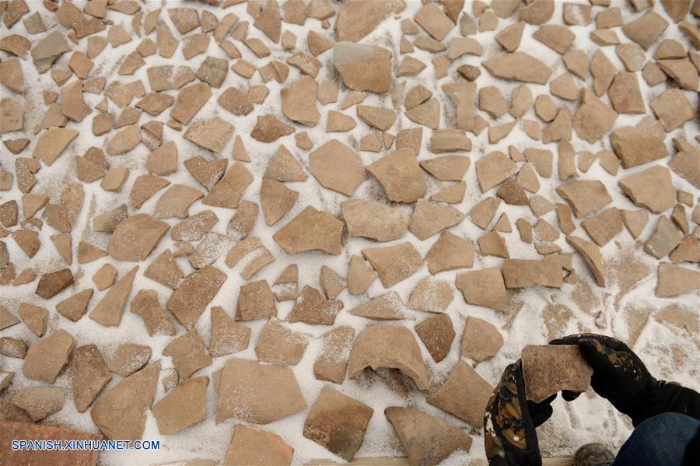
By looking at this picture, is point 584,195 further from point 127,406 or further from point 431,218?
point 127,406

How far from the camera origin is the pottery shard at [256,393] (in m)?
1.51

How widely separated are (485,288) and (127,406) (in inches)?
48.5

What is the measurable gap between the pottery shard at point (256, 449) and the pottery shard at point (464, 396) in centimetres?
48

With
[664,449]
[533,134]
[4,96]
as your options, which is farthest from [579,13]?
[4,96]

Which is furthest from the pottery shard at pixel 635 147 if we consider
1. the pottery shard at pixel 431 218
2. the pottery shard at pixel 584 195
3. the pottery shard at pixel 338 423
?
the pottery shard at pixel 338 423

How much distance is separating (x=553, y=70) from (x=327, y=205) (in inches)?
46.8

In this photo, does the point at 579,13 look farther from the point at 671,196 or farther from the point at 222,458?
the point at 222,458

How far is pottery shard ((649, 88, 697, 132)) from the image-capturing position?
83.2 inches

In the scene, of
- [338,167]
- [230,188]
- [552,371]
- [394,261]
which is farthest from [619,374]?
[230,188]

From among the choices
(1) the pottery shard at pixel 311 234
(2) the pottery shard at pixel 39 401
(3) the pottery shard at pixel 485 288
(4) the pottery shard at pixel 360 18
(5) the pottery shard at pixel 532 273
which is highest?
(4) the pottery shard at pixel 360 18

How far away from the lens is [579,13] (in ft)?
7.39

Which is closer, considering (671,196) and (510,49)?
(671,196)

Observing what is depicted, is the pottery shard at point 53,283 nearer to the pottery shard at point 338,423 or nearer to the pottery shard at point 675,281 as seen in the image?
the pottery shard at point 338,423

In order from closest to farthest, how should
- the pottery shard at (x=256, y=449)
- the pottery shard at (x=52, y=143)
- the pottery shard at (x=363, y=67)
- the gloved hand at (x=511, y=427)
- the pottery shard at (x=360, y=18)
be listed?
1. the gloved hand at (x=511, y=427)
2. the pottery shard at (x=256, y=449)
3. the pottery shard at (x=52, y=143)
4. the pottery shard at (x=363, y=67)
5. the pottery shard at (x=360, y=18)
